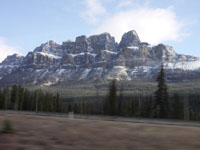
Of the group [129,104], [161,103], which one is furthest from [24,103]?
[161,103]

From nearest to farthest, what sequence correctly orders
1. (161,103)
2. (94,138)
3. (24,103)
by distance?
(94,138) < (161,103) < (24,103)

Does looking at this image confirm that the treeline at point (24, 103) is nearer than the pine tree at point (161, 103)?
No

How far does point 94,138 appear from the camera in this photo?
1110 centimetres

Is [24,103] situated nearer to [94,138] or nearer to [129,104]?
[129,104]

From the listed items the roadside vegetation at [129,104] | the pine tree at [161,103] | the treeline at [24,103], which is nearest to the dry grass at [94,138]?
the pine tree at [161,103]

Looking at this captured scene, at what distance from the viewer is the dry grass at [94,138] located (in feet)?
31.9

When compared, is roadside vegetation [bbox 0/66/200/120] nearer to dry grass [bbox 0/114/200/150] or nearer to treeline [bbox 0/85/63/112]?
treeline [bbox 0/85/63/112]

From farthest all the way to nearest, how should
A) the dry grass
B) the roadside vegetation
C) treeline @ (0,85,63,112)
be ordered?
treeline @ (0,85,63,112)
the roadside vegetation
the dry grass

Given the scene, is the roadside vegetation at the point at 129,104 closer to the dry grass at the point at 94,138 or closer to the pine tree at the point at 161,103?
the pine tree at the point at 161,103

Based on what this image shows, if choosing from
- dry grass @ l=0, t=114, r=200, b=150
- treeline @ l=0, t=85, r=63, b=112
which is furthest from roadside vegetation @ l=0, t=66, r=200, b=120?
dry grass @ l=0, t=114, r=200, b=150

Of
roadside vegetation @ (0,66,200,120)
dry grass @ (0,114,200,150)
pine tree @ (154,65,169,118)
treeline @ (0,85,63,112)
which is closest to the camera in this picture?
dry grass @ (0,114,200,150)

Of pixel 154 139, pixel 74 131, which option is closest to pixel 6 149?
pixel 74 131

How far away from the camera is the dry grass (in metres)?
9.73

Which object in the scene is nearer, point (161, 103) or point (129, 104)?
point (161, 103)
